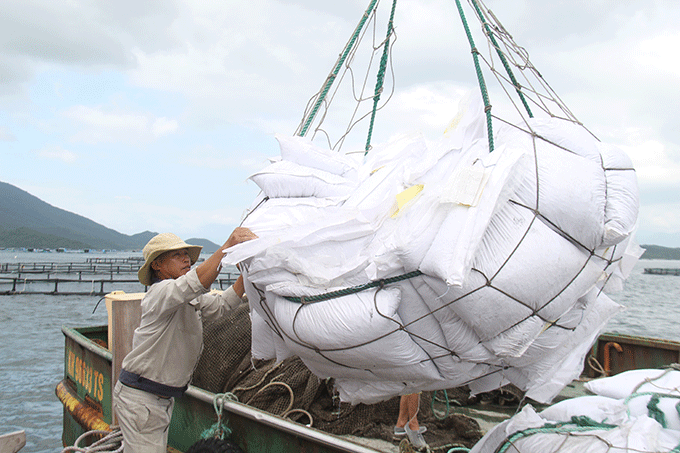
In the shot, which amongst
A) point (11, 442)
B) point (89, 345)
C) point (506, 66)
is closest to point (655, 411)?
point (506, 66)

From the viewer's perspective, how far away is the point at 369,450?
2.40 metres

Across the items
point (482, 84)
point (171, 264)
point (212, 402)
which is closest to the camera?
point (482, 84)

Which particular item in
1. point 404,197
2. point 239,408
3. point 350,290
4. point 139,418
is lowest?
point 239,408

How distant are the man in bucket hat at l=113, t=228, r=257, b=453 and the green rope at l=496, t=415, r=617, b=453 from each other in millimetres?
1624

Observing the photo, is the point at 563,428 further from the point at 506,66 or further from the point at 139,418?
the point at 139,418

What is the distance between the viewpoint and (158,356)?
8.24 feet

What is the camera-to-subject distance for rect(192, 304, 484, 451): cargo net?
340 cm

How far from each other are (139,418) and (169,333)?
1.48ft

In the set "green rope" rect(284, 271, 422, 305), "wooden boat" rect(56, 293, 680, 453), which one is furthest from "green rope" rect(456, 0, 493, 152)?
"wooden boat" rect(56, 293, 680, 453)

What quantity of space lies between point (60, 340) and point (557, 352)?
46.0 ft

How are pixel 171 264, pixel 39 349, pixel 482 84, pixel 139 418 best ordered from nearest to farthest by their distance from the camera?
pixel 482 84 → pixel 139 418 → pixel 171 264 → pixel 39 349

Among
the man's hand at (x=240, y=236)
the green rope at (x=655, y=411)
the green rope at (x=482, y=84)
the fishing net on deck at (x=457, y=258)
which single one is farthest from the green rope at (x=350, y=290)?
the green rope at (x=655, y=411)

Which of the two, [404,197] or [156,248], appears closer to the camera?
[404,197]

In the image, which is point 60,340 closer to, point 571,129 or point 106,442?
point 106,442
